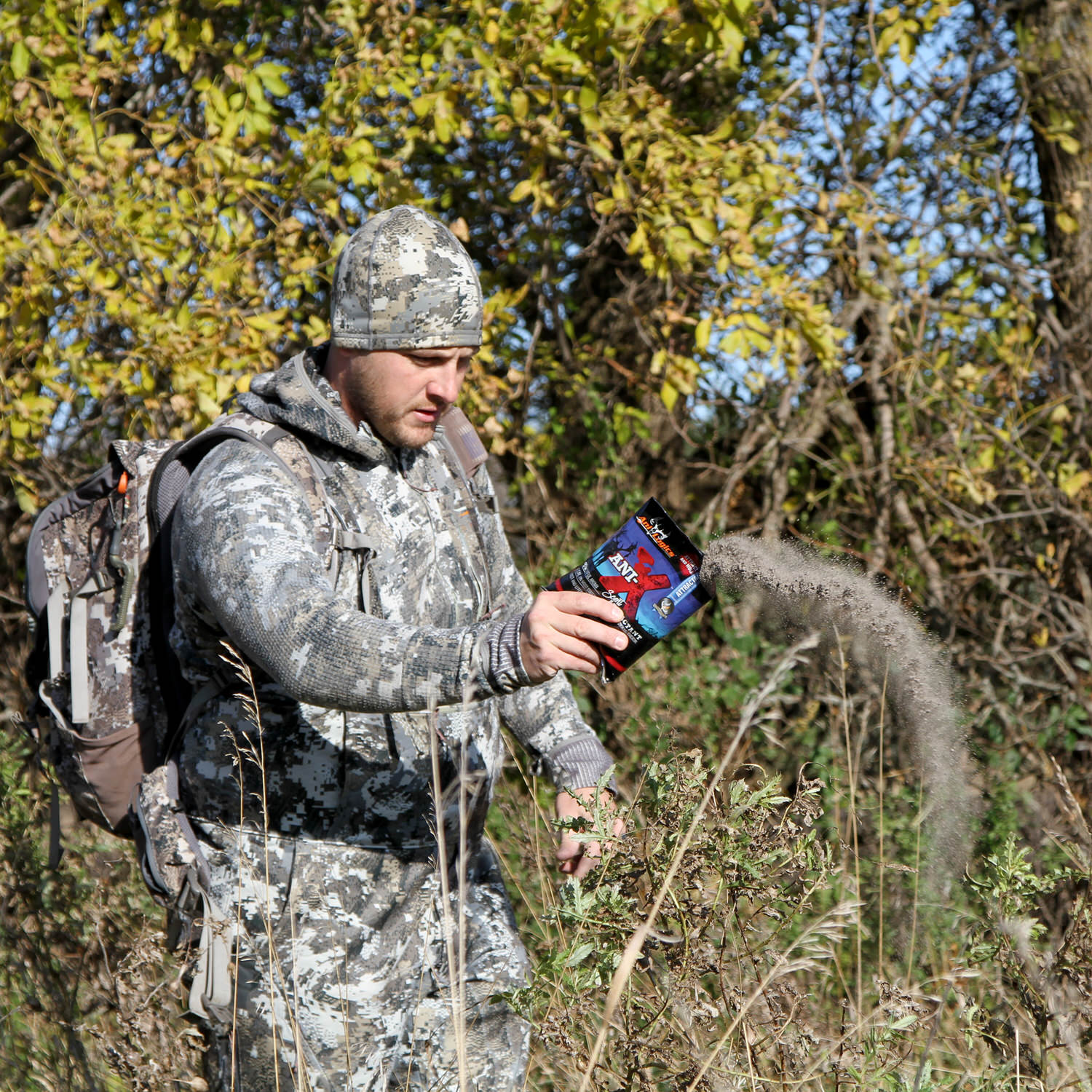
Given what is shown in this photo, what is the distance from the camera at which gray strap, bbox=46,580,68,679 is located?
234cm

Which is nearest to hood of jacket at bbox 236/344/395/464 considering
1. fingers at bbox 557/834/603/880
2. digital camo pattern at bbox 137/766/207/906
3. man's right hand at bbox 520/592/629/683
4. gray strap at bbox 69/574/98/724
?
gray strap at bbox 69/574/98/724

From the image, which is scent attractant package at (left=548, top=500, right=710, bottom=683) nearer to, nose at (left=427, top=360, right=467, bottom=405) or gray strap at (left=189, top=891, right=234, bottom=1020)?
nose at (left=427, top=360, right=467, bottom=405)

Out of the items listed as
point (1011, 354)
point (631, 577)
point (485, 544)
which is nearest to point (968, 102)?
point (1011, 354)

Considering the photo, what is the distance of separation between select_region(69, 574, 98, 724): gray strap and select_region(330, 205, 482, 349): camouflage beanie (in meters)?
0.71

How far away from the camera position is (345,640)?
1729 mm

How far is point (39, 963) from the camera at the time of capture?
3.50 metres

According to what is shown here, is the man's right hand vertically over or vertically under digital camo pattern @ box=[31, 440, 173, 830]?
over

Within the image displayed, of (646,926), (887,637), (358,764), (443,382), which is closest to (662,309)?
(887,637)

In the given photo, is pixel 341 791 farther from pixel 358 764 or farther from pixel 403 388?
pixel 403 388

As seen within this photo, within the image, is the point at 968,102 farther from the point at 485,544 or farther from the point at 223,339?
the point at 485,544

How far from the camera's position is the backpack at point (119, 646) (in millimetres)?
2299

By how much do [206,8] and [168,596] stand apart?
11.2 ft

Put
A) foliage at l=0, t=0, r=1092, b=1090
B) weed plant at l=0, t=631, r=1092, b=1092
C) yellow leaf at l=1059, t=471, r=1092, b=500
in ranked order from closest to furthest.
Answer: weed plant at l=0, t=631, r=1092, b=1092 → foliage at l=0, t=0, r=1092, b=1090 → yellow leaf at l=1059, t=471, r=1092, b=500

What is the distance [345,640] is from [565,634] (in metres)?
0.32
